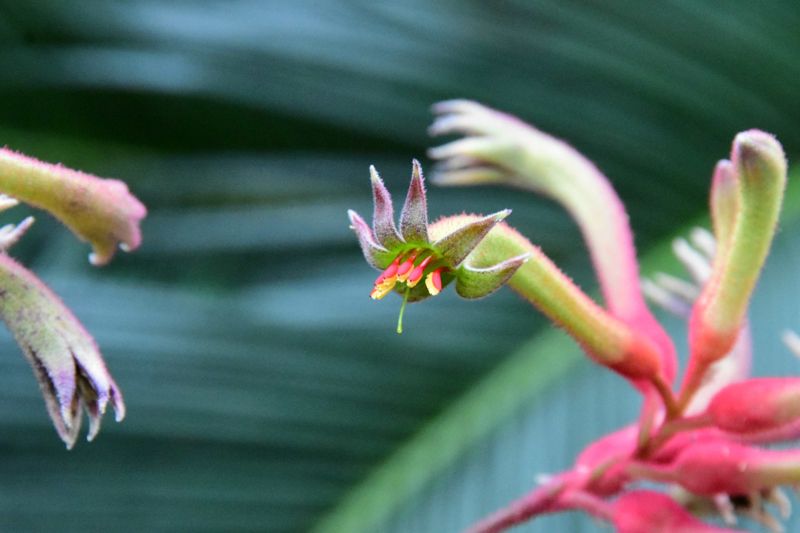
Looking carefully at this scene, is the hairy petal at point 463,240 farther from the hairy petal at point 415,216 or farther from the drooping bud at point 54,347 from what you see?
the drooping bud at point 54,347

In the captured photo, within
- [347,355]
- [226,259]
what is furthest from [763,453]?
[226,259]

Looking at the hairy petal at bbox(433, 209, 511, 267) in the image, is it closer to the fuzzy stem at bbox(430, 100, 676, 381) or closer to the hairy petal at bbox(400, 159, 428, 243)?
the hairy petal at bbox(400, 159, 428, 243)

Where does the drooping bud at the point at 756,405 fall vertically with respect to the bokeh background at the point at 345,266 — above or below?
below

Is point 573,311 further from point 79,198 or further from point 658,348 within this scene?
point 79,198

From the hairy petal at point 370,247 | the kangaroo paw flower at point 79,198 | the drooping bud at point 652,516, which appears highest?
the kangaroo paw flower at point 79,198

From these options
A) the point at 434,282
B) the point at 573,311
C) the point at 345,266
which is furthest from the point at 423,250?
the point at 345,266

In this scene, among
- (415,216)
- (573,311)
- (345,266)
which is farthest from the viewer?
(345,266)

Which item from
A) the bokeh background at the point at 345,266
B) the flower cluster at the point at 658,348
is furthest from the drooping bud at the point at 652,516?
the bokeh background at the point at 345,266
